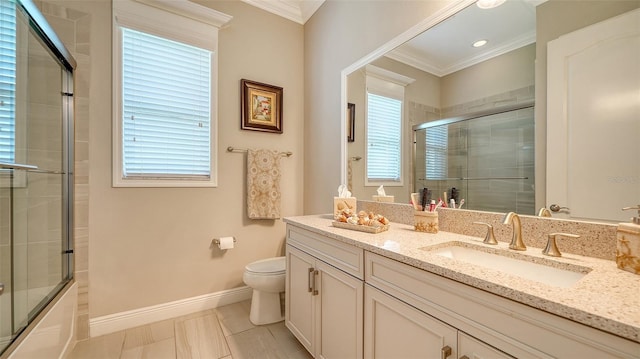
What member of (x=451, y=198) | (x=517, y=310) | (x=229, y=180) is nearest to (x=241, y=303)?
(x=229, y=180)

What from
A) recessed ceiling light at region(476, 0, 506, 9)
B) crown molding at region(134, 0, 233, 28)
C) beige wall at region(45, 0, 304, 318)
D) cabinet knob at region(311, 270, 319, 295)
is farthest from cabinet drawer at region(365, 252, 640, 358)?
crown molding at region(134, 0, 233, 28)

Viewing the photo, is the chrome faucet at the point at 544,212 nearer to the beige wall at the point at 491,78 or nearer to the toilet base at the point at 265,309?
the beige wall at the point at 491,78

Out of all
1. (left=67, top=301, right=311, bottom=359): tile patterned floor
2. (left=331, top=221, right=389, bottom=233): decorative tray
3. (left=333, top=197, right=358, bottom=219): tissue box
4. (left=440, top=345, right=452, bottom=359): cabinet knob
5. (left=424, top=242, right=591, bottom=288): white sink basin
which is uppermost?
(left=333, top=197, right=358, bottom=219): tissue box

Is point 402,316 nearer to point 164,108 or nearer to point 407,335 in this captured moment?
point 407,335

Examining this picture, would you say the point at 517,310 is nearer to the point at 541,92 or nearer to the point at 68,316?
the point at 541,92

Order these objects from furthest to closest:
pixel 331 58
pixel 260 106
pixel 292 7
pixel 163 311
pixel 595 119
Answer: pixel 292 7 < pixel 260 106 < pixel 331 58 < pixel 163 311 < pixel 595 119

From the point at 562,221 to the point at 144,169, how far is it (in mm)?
2506

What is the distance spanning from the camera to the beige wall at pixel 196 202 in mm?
1881

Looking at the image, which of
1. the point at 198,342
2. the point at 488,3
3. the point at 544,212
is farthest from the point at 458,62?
the point at 198,342

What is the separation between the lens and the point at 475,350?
2.50ft

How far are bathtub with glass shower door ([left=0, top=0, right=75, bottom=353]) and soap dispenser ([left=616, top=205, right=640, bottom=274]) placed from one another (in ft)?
7.56

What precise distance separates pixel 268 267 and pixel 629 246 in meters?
1.92

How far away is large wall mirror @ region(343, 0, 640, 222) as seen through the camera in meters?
1.07

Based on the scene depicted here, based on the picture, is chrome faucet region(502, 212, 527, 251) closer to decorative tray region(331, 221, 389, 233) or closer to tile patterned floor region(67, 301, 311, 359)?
decorative tray region(331, 221, 389, 233)
